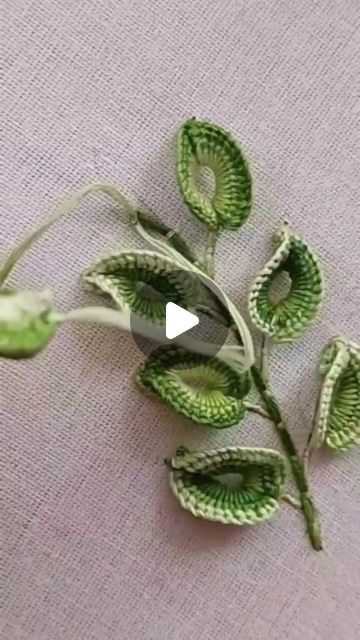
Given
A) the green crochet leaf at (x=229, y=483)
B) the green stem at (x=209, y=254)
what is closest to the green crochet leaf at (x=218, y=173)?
the green stem at (x=209, y=254)

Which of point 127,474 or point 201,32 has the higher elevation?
point 201,32

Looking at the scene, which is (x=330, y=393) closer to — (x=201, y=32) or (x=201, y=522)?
(x=201, y=522)

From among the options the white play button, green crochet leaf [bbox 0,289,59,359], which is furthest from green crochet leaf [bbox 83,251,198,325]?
green crochet leaf [bbox 0,289,59,359]

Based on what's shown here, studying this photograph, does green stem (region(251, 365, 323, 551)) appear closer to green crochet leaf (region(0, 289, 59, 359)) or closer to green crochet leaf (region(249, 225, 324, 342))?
green crochet leaf (region(249, 225, 324, 342))

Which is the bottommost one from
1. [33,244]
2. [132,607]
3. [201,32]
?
[132,607]

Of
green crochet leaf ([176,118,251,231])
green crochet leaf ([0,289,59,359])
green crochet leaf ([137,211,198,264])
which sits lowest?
green crochet leaf ([0,289,59,359])

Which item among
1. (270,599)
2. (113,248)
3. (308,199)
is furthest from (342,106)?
(270,599)
